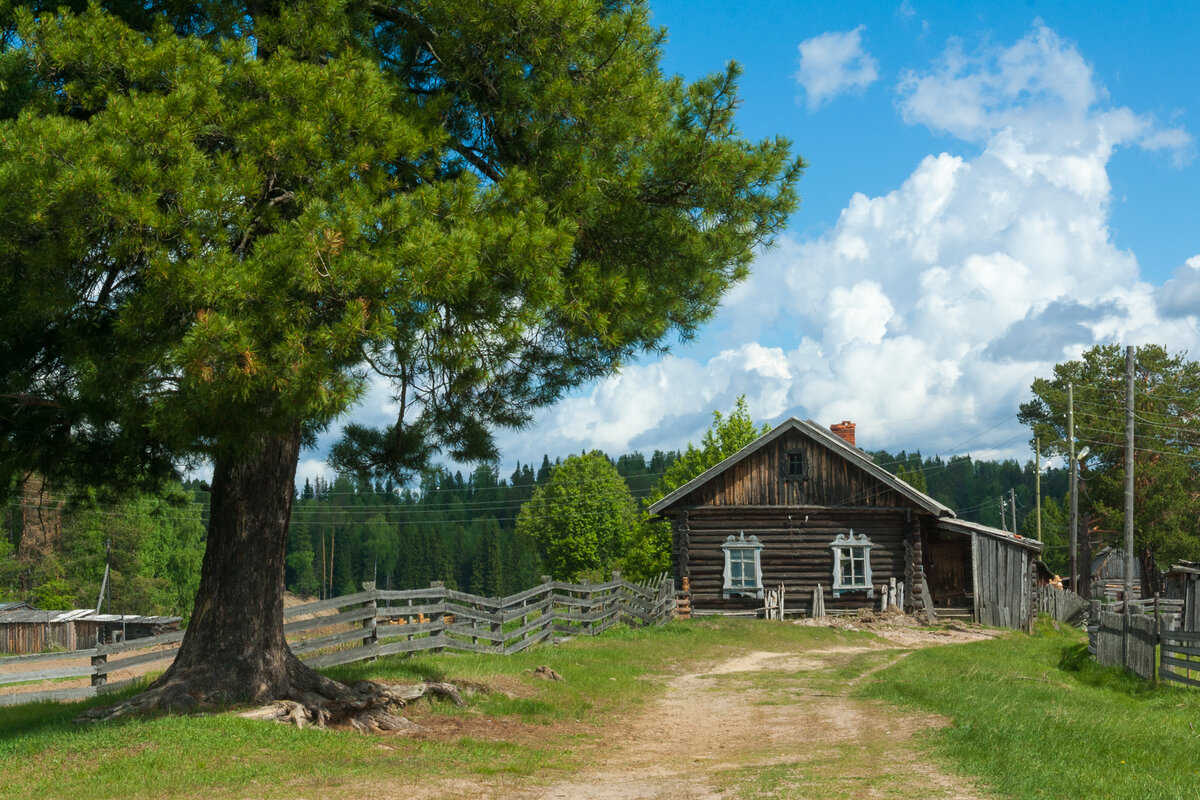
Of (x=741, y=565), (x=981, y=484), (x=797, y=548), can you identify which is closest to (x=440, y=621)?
(x=741, y=565)

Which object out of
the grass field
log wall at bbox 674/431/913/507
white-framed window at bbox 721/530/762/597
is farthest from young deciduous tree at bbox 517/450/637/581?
the grass field

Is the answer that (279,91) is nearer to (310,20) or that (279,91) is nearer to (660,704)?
(310,20)

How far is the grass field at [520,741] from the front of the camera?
7.85 meters

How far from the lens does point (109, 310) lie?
9.16 meters

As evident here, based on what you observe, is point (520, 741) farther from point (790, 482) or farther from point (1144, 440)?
point (1144, 440)

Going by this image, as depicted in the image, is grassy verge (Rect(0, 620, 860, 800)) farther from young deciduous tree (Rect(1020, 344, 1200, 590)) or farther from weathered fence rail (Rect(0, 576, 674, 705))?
young deciduous tree (Rect(1020, 344, 1200, 590))

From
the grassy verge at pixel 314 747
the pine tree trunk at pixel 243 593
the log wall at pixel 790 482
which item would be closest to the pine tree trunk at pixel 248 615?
the pine tree trunk at pixel 243 593

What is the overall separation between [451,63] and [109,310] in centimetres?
413

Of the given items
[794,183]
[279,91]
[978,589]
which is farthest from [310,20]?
[978,589]

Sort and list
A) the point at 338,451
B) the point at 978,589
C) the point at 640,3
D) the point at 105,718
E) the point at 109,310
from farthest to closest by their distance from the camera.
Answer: the point at 978,589, the point at 338,451, the point at 640,3, the point at 105,718, the point at 109,310

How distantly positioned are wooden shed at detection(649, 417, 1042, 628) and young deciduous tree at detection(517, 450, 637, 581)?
45.2 m

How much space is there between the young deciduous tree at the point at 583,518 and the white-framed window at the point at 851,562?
45.9 metres

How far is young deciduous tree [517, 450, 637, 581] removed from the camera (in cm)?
7675

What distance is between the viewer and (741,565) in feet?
98.1
